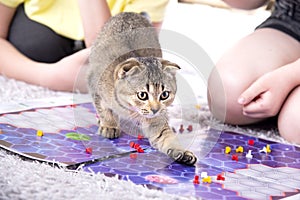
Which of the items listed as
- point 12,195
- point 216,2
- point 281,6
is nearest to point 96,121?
point 12,195

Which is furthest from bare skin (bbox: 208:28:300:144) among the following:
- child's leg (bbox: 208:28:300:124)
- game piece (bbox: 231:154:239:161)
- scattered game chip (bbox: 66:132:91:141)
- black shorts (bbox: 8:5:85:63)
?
black shorts (bbox: 8:5:85:63)

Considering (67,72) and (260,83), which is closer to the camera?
(260,83)

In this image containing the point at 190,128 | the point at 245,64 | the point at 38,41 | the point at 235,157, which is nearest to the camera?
the point at 235,157

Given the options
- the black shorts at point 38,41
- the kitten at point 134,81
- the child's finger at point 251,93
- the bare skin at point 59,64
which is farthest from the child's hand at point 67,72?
the child's finger at point 251,93

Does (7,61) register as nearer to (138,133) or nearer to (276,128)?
(138,133)

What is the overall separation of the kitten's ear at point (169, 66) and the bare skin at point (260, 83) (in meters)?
0.21

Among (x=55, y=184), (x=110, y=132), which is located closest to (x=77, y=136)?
(x=110, y=132)

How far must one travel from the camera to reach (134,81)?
81 cm

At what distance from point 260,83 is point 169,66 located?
Result: 345mm

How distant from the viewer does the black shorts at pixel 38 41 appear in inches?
58.7

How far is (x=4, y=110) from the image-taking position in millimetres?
1103

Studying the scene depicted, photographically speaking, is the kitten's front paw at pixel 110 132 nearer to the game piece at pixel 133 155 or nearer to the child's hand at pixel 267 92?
the game piece at pixel 133 155

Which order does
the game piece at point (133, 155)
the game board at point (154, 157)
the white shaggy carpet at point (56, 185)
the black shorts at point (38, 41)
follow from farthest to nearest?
the black shorts at point (38, 41), the game piece at point (133, 155), the game board at point (154, 157), the white shaggy carpet at point (56, 185)

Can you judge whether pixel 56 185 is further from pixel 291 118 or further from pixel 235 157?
pixel 291 118
